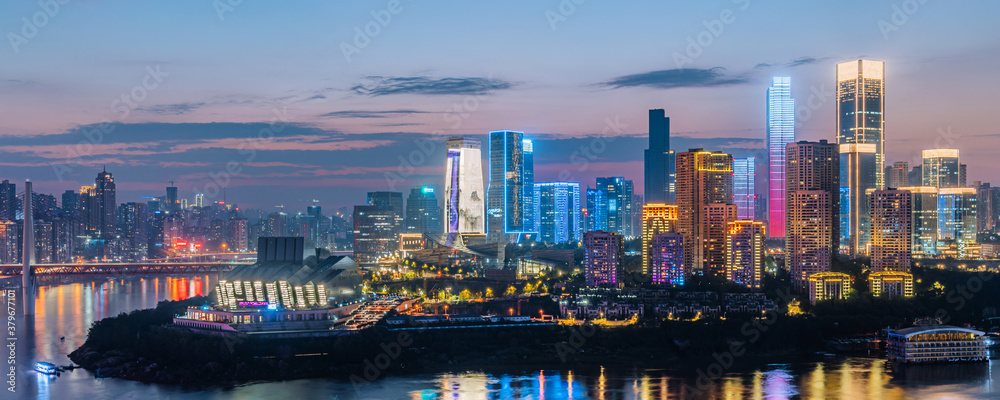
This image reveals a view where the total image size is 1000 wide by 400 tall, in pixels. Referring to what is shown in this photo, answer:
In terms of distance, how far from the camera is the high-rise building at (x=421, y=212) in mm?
56250

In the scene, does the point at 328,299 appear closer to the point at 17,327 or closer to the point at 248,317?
the point at 248,317

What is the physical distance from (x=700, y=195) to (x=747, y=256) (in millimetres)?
5094

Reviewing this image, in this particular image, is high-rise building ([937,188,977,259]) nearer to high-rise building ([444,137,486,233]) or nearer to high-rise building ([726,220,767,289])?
high-rise building ([726,220,767,289])

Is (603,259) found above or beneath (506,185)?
beneath

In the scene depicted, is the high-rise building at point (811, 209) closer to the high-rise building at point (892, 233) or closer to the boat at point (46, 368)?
the high-rise building at point (892, 233)

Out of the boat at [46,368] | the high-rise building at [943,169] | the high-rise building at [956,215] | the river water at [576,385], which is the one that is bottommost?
the river water at [576,385]

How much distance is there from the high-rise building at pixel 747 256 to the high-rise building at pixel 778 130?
20.1 meters

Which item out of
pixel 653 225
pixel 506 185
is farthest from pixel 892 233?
pixel 506 185

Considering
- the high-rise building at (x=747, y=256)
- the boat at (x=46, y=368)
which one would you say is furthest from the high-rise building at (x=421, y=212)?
the boat at (x=46, y=368)

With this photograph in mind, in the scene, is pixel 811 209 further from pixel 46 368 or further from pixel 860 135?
pixel 46 368

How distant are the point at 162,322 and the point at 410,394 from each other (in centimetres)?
897

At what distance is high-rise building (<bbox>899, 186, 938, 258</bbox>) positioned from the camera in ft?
156

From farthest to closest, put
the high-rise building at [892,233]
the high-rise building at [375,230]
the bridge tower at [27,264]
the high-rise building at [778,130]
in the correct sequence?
the high-rise building at [778,130]
the high-rise building at [375,230]
the high-rise building at [892,233]
the bridge tower at [27,264]

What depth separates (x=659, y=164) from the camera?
185ft
